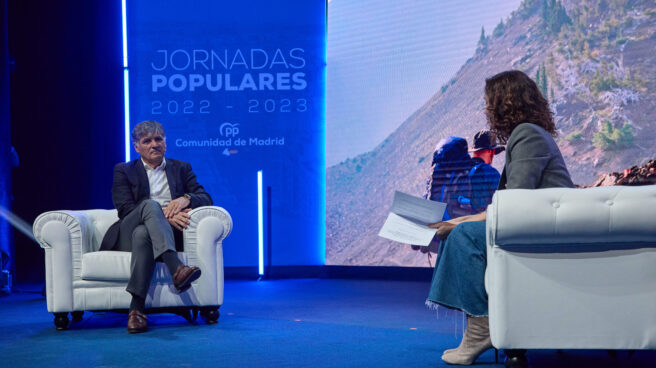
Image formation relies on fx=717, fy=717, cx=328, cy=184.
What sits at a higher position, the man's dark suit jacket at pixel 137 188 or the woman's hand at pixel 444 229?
the man's dark suit jacket at pixel 137 188

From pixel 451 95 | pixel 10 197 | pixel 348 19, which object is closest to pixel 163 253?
pixel 10 197

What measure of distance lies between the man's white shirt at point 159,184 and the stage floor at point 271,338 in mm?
634

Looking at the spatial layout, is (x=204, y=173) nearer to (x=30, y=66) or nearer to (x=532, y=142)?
(x=30, y=66)

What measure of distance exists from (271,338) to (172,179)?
3.93ft

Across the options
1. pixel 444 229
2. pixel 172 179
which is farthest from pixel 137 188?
pixel 444 229

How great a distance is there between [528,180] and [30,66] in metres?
5.13

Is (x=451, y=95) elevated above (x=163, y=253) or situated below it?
above

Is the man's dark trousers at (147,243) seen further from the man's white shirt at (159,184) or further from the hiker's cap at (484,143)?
the hiker's cap at (484,143)

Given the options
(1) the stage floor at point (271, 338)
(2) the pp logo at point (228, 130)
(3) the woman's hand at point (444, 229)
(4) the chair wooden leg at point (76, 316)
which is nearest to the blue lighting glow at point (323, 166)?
(2) the pp logo at point (228, 130)

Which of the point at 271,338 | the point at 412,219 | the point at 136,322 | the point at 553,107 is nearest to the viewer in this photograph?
the point at 412,219

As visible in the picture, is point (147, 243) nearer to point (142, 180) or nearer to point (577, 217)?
point (142, 180)

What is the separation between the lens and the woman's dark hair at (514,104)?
2.38 m

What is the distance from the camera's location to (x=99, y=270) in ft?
11.3

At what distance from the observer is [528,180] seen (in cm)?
226
